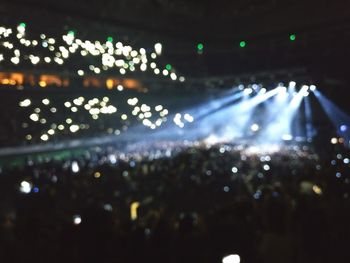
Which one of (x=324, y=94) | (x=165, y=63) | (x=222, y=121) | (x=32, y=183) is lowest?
(x=32, y=183)

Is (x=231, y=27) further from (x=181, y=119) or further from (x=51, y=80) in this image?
(x=51, y=80)

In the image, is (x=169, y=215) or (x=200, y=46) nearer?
(x=169, y=215)

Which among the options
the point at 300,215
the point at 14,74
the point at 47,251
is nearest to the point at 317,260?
the point at 300,215

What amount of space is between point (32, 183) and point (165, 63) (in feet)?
49.0

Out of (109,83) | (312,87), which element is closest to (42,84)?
(109,83)

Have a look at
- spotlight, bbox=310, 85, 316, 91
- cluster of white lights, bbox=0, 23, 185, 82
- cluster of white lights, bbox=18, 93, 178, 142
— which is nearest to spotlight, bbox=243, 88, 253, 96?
cluster of white lights, bbox=18, 93, 178, 142

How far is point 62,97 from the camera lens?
18.0m

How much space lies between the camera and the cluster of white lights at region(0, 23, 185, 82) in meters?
16.3

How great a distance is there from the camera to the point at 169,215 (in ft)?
24.1

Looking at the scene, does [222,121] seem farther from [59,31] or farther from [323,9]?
[59,31]

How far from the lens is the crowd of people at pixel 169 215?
549 cm

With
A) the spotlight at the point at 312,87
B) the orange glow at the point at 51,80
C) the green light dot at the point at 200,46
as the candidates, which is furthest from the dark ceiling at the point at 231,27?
the orange glow at the point at 51,80

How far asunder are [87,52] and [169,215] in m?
12.9

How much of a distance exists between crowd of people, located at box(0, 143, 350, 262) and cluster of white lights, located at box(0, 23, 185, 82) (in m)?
6.38
